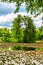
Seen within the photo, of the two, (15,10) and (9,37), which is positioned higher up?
(15,10)

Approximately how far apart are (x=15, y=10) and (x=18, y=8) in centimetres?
41

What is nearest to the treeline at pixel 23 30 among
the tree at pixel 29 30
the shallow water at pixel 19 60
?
the tree at pixel 29 30

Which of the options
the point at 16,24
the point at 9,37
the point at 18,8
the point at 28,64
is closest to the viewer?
the point at 28,64

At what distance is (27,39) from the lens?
313ft

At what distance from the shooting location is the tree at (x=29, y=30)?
9550 centimetres

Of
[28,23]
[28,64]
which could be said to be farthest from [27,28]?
[28,64]

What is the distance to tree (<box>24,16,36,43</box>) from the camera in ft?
313

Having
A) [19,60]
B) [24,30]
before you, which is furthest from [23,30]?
[19,60]

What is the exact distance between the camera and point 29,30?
96.5 m

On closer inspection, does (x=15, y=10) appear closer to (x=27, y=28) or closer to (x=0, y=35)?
(x=27, y=28)

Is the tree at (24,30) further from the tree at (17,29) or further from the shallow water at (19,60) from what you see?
the shallow water at (19,60)

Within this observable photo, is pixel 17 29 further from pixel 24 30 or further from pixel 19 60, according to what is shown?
pixel 19 60

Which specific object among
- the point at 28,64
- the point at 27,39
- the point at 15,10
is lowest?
the point at 27,39

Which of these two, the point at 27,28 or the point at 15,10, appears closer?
the point at 15,10
